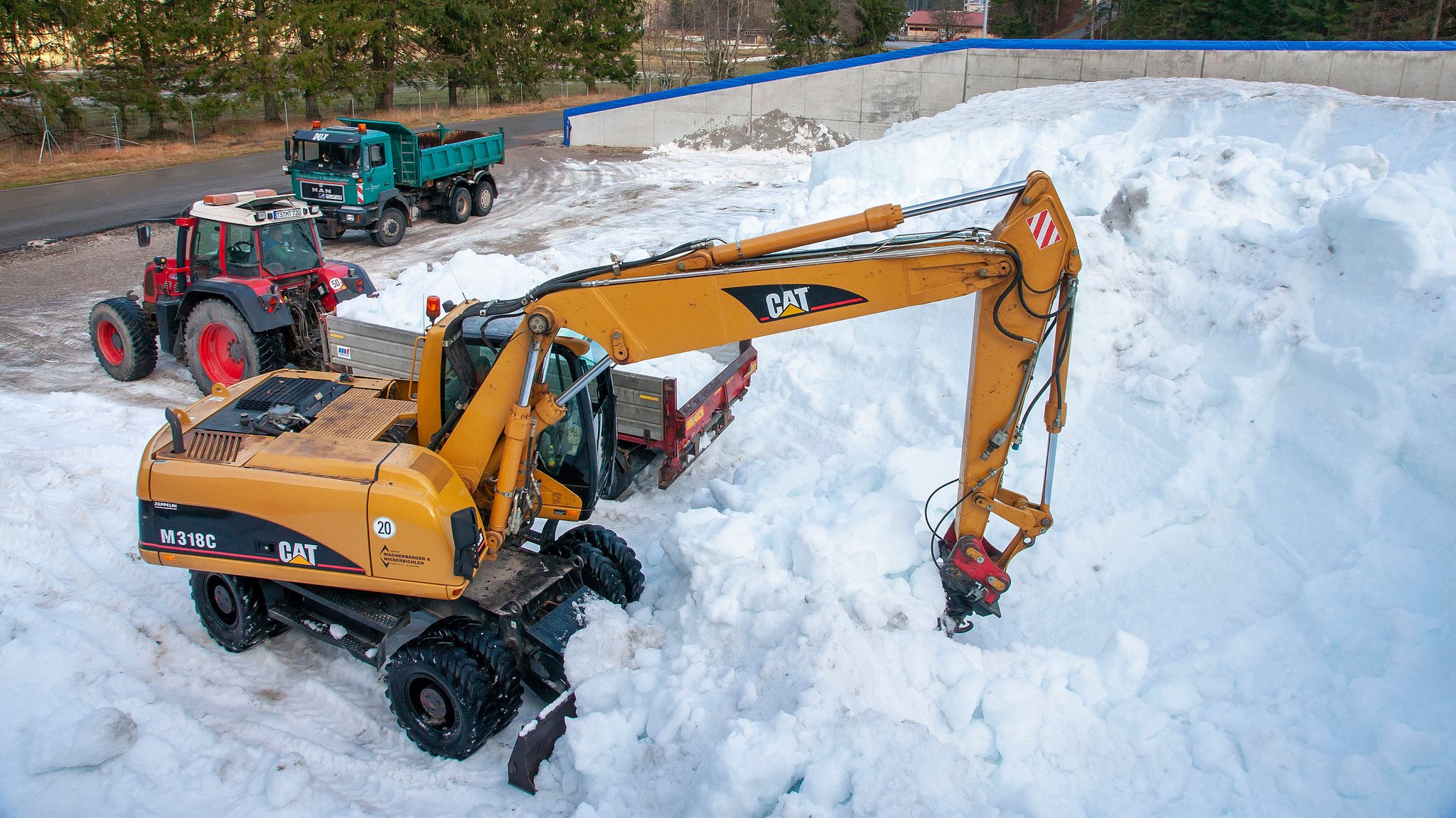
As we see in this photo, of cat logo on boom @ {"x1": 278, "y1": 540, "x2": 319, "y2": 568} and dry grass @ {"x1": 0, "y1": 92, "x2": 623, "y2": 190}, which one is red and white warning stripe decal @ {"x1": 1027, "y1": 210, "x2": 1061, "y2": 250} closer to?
cat logo on boom @ {"x1": 278, "y1": 540, "x2": 319, "y2": 568}

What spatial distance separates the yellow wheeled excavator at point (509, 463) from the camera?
183 inches

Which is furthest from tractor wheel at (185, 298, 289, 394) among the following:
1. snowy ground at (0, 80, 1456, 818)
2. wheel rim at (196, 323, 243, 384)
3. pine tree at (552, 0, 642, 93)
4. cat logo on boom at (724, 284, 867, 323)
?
pine tree at (552, 0, 642, 93)

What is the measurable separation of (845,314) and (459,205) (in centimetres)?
1579

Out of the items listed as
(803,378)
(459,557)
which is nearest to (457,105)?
(803,378)

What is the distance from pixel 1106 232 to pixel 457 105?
35328mm

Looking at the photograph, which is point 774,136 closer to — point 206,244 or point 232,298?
point 206,244

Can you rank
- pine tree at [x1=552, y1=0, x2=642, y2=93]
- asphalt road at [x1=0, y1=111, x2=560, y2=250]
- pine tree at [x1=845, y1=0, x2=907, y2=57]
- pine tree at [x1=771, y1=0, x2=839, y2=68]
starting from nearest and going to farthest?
1. asphalt road at [x1=0, y1=111, x2=560, y2=250]
2. pine tree at [x1=845, y1=0, x2=907, y2=57]
3. pine tree at [x1=771, y1=0, x2=839, y2=68]
4. pine tree at [x1=552, y1=0, x2=642, y2=93]

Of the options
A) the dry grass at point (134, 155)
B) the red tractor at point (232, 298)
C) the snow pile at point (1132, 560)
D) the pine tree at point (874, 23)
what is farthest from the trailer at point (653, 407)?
the pine tree at point (874, 23)

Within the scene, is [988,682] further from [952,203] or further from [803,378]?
[803,378]

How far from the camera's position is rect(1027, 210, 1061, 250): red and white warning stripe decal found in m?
4.52

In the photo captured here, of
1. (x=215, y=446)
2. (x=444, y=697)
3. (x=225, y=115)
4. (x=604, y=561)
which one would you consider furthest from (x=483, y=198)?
(x=225, y=115)

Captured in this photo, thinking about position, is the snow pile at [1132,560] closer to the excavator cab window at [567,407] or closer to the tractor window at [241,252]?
the excavator cab window at [567,407]

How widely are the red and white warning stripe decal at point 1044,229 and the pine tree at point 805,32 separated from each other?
3533 centimetres

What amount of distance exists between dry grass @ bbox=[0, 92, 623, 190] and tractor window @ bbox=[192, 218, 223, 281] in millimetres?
17003
